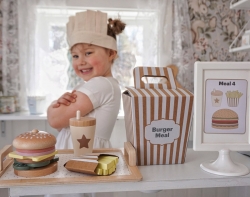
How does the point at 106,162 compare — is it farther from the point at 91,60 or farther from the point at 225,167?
the point at 91,60

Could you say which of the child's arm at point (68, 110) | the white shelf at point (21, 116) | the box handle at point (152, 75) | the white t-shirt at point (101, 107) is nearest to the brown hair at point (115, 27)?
the white t-shirt at point (101, 107)

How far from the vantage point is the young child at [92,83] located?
1071 millimetres

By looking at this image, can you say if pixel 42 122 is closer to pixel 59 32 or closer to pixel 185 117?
pixel 59 32

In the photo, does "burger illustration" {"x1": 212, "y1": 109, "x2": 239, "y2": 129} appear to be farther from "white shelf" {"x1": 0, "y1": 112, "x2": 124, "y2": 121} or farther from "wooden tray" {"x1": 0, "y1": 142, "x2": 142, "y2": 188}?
"white shelf" {"x1": 0, "y1": 112, "x2": 124, "y2": 121}

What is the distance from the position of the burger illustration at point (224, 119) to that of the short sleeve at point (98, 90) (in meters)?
0.49

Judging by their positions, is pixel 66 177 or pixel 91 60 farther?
pixel 91 60

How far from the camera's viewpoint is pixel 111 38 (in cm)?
125

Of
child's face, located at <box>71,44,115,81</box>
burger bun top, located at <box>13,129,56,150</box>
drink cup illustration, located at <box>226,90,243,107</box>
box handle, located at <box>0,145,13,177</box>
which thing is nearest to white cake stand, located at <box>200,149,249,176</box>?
drink cup illustration, located at <box>226,90,243,107</box>

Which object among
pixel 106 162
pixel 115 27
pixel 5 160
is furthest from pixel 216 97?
pixel 115 27

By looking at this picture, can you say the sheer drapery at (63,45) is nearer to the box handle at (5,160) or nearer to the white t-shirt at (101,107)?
the white t-shirt at (101,107)

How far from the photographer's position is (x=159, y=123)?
76 centimetres

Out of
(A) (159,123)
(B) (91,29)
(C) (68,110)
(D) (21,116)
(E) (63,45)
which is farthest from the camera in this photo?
(E) (63,45)

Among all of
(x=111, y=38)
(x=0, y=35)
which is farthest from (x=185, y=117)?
(x=0, y=35)

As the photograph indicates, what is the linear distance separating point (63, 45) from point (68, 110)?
98cm
